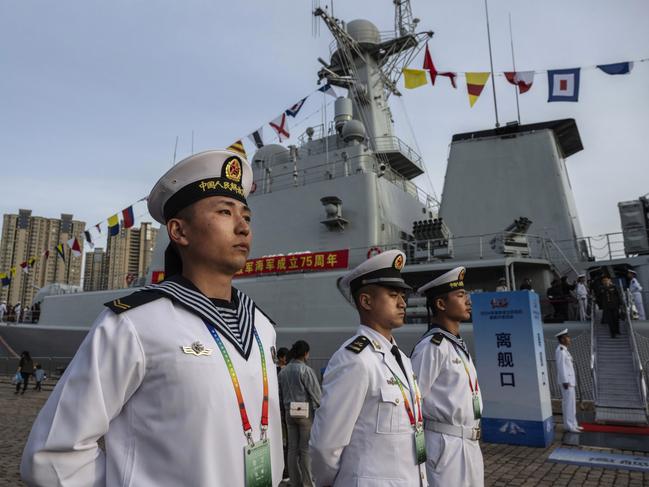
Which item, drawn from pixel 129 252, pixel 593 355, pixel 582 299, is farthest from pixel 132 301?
pixel 129 252

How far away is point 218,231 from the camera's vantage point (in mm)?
1401

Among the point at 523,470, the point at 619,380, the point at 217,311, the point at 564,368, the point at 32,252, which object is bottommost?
the point at 523,470

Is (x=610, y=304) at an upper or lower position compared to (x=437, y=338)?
upper

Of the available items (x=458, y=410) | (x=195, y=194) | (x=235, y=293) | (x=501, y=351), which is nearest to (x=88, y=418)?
(x=235, y=293)

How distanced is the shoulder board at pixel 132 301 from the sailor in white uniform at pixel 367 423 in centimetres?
121

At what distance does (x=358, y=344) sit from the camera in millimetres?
2281

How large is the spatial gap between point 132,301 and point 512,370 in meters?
6.41

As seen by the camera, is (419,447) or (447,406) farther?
(447,406)

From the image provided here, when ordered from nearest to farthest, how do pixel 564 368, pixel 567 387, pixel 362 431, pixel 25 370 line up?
pixel 362 431 < pixel 567 387 < pixel 564 368 < pixel 25 370

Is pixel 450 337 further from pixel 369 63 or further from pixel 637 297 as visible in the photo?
pixel 369 63

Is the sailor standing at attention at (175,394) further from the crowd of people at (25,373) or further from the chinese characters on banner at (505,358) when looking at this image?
the crowd of people at (25,373)

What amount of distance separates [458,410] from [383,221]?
10.1 metres

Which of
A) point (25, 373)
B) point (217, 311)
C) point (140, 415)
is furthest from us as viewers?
point (25, 373)

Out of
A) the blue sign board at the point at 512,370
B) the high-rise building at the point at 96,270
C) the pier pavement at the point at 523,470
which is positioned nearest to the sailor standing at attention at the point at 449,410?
the pier pavement at the point at 523,470
